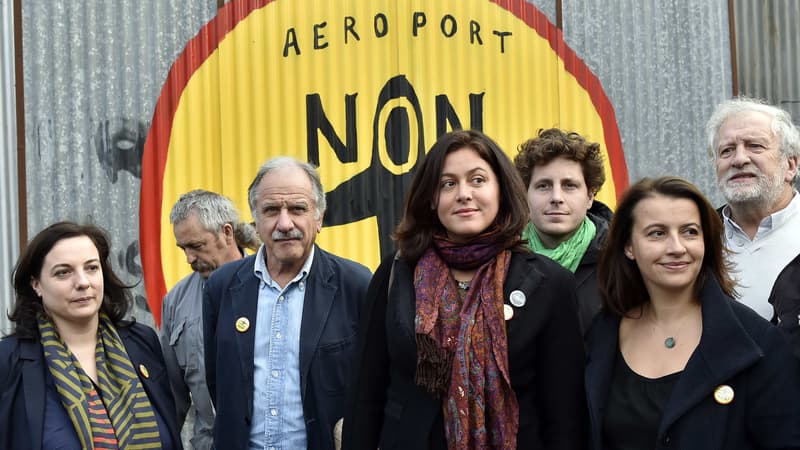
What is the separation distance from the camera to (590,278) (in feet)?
11.3

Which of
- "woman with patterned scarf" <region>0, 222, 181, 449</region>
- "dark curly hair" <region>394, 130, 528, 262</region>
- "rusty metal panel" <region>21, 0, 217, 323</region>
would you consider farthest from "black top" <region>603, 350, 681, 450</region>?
"rusty metal panel" <region>21, 0, 217, 323</region>

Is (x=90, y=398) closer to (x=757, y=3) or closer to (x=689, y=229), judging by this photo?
(x=689, y=229)

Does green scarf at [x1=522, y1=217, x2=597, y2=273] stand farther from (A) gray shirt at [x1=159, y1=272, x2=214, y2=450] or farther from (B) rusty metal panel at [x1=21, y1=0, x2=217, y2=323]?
(B) rusty metal panel at [x1=21, y1=0, x2=217, y2=323]

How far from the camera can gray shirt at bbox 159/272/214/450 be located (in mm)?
4148

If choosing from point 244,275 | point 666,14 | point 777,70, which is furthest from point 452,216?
point 777,70

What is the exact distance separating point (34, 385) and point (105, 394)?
252mm

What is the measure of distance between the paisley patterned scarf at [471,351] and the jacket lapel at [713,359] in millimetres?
481

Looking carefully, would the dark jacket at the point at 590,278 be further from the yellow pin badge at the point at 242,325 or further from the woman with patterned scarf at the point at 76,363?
the woman with patterned scarf at the point at 76,363

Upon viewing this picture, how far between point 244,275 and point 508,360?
4.16 ft

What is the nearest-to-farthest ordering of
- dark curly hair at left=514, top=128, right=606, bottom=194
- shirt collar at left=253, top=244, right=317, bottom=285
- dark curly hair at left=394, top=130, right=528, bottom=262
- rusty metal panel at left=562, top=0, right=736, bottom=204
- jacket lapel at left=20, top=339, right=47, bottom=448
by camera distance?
dark curly hair at left=394, top=130, right=528, bottom=262 < jacket lapel at left=20, top=339, right=47, bottom=448 < shirt collar at left=253, top=244, right=317, bottom=285 < dark curly hair at left=514, top=128, right=606, bottom=194 < rusty metal panel at left=562, top=0, right=736, bottom=204

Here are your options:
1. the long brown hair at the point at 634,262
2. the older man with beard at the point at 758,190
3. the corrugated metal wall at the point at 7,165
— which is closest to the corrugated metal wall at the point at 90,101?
the corrugated metal wall at the point at 7,165

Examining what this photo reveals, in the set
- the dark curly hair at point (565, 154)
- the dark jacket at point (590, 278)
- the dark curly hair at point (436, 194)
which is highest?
the dark curly hair at point (565, 154)

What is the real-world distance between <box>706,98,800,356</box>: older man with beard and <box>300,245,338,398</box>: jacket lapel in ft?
5.09

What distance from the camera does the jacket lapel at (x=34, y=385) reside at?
10.3ft
